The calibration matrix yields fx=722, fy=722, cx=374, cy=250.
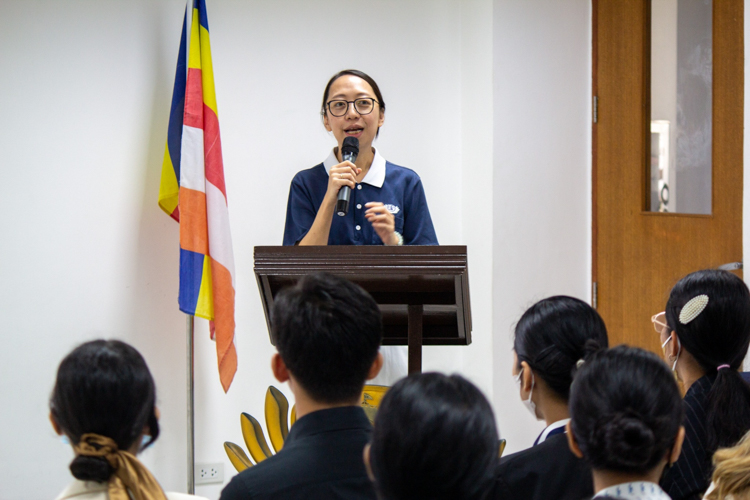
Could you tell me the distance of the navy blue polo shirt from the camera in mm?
2371

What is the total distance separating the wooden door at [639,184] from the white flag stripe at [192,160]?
189cm

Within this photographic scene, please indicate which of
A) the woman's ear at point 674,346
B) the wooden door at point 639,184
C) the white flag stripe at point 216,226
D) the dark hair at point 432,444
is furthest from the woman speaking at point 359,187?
the dark hair at point 432,444

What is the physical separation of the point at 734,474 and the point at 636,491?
0.33 m

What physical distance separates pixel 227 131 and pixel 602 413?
8.43 feet

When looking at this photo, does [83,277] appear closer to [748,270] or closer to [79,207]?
[79,207]

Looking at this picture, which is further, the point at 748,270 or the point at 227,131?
the point at 227,131

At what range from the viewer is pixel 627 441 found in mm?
1052

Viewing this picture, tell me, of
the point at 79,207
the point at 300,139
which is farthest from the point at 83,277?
the point at 300,139

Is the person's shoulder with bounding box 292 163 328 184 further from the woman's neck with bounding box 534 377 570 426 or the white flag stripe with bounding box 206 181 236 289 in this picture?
the woman's neck with bounding box 534 377 570 426

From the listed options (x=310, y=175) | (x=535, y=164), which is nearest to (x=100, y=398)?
(x=310, y=175)

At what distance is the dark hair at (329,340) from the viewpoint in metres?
1.19

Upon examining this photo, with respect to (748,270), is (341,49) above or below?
above

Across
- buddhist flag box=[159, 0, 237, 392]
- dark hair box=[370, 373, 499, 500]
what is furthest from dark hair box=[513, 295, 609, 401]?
buddhist flag box=[159, 0, 237, 392]

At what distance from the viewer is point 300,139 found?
3.39 meters
